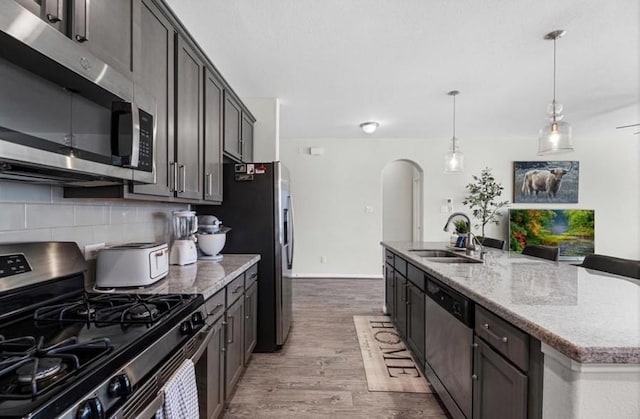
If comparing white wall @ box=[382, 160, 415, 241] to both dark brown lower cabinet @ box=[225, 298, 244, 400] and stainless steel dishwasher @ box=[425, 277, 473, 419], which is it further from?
dark brown lower cabinet @ box=[225, 298, 244, 400]

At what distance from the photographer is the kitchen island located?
92 cm

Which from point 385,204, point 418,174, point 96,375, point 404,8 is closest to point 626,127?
point 418,174

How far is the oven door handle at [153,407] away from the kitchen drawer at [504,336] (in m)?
1.22

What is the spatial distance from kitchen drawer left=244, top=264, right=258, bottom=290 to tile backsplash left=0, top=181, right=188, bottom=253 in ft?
2.34

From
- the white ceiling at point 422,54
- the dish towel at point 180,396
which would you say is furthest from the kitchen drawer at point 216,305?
the white ceiling at point 422,54

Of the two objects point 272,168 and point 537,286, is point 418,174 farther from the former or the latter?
point 537,286

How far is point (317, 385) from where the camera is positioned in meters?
2.31

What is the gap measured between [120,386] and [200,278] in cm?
98

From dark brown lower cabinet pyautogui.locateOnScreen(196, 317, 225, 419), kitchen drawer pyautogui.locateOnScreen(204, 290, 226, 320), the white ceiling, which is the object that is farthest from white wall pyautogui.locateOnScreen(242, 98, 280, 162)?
dark brown lower cabinet pyautogui.locateOnScreen(196, 317, 225, 419)

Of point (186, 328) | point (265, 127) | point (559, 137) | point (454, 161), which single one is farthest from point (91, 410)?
point (454, 161)

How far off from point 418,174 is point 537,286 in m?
4.71

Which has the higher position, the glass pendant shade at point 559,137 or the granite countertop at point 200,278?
the glass pendant shade at point 559,137

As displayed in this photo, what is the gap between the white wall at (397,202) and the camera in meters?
6.98

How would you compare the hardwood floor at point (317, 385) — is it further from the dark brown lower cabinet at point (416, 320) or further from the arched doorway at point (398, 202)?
the arched doorway at point (398, 202)
